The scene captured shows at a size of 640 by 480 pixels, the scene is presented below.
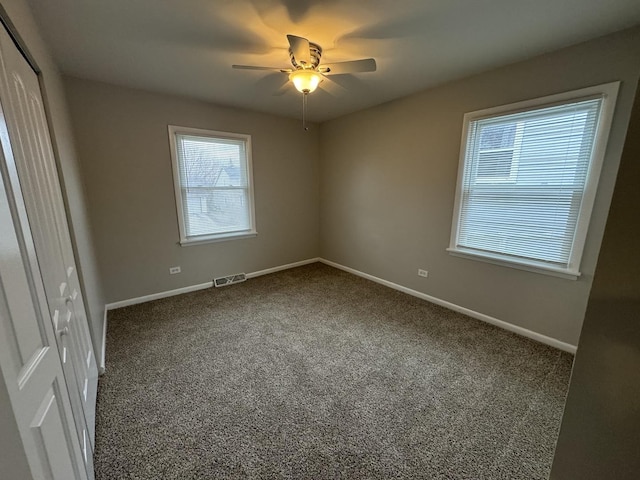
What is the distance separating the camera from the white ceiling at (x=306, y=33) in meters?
1.62

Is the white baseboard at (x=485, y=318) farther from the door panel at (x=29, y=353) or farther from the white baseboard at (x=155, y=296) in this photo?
the door panel at (x=29, y=353)

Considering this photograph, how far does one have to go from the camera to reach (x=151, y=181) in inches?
122

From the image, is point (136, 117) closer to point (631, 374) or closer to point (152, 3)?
point (152, 3)

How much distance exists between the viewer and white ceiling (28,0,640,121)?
1624 mm

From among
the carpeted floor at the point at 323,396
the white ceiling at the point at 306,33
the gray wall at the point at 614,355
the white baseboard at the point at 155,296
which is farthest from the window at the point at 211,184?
the gray wall at the point at 614,355

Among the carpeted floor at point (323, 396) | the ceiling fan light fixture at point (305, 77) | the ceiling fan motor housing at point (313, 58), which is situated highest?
the ceiling fan motor housing at point (313, 58)

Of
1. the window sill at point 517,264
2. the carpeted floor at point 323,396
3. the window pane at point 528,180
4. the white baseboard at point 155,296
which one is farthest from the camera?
the white baseboard at point 155,296

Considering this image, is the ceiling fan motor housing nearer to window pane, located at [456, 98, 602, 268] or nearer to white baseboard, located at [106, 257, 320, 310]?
window pane, located at [456, 98, 602, 268]

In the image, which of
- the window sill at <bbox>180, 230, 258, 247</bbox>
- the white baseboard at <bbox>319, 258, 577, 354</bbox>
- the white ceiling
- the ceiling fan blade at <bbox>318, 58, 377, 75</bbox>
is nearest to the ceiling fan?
the ceiling fan blade at <bbox>318, 58, 377, 75</bbox>

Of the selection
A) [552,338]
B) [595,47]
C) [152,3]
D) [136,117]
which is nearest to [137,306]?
[136,117]

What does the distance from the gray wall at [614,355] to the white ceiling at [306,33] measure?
1.70 meters

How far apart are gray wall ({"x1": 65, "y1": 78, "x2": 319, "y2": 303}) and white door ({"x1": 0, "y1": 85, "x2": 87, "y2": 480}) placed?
2.39 m

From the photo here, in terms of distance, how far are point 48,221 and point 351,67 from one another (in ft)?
6.95

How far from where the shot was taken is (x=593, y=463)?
2.27 feet
